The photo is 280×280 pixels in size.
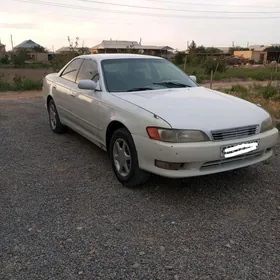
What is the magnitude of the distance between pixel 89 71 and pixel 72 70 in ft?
2.51

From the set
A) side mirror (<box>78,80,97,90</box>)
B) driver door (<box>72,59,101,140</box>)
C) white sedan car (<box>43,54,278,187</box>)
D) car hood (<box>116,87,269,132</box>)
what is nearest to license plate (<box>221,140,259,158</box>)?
white sedan car (<box>43,54,278,187</box>)

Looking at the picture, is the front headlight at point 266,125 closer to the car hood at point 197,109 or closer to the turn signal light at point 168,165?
the car hood at point 197,109

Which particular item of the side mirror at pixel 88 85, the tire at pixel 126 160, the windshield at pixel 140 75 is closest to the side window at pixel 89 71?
the windshield at pixel 140 75

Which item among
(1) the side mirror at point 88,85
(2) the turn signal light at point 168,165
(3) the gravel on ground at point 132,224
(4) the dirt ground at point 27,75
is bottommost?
(3) the gravel on ground at point 132,224

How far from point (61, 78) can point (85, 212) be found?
3.20m

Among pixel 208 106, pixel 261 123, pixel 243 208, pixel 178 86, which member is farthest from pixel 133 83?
pixel 243 208

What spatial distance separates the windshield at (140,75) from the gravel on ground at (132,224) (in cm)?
114

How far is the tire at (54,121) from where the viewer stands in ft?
19.4

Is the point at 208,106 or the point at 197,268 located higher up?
the point at 208,106

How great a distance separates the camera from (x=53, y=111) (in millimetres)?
6070

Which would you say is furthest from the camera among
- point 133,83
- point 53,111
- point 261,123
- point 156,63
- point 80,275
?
point 53,111

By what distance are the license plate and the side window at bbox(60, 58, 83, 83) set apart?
2.90 meters

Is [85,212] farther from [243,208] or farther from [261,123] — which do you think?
[261,123]

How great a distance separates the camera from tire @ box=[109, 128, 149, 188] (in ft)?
11.5
